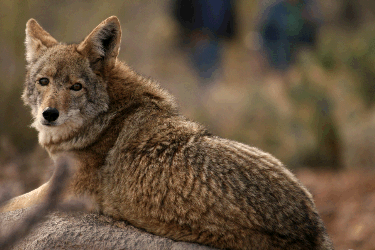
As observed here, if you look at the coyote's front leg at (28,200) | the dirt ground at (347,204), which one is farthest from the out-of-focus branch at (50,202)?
the dirt ground at (347,204)

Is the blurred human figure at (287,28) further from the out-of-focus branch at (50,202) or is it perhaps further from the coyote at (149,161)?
the out-of-focus branch at (50,202)

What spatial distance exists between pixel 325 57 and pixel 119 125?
524 inches

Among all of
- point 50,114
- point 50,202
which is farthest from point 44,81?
point 50,202

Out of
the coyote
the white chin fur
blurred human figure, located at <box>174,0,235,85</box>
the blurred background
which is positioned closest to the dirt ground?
the blurred background

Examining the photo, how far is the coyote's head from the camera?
5.12 metres

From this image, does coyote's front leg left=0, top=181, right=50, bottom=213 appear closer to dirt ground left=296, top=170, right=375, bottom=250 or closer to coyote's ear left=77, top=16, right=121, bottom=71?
coyote's ear left=77, top=16, right=121, bottom=71

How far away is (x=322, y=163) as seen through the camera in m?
14.2

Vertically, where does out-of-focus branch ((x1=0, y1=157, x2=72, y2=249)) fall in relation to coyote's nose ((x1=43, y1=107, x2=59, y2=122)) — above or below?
below

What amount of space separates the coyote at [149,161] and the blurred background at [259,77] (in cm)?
87

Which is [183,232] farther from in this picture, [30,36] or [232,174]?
[30,36]

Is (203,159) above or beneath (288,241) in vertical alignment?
above

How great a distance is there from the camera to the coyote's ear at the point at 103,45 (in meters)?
5.38

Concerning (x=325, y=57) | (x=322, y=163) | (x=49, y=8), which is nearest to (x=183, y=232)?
(x=322, y=163)

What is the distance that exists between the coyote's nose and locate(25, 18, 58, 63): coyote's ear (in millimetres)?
1195
